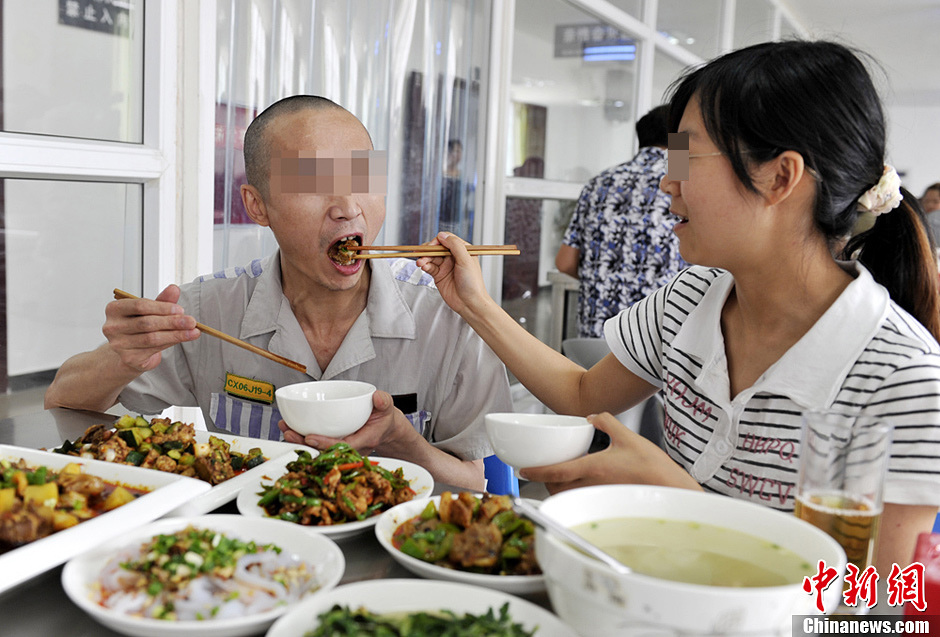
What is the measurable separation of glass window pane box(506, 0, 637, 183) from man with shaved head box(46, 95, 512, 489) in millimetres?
2609

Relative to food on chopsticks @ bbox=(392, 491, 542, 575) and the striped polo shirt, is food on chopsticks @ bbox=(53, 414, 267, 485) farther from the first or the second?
the striped polo shirt

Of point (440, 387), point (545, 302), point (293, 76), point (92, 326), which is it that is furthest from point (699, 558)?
point (545, 302)

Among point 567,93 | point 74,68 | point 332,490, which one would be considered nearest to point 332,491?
point 332,490

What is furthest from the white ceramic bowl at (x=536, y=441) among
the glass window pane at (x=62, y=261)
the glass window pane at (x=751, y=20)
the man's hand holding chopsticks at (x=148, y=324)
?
the glass window pane at (x=751, y=20)

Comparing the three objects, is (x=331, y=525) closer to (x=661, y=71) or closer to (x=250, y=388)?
(x=250, y=388)

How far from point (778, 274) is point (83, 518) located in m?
1.16

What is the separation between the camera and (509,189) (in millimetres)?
4254

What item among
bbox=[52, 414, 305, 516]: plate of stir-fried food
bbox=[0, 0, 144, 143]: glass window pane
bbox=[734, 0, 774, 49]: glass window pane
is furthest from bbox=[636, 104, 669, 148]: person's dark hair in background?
bbox=[734, 0, 774, 49]: glass window pane

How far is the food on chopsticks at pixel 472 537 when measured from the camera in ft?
2.89

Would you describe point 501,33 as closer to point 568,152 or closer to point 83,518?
point 568,152

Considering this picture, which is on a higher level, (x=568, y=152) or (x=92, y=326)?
(x=568, y=152)

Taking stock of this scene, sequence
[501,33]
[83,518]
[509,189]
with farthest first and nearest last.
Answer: [509,189]
[501,33]
[83,518]

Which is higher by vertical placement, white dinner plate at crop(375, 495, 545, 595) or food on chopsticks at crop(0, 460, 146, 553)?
food on chopsticks at crop(0, 460, 146, 553)

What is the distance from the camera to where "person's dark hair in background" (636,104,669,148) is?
347cm
